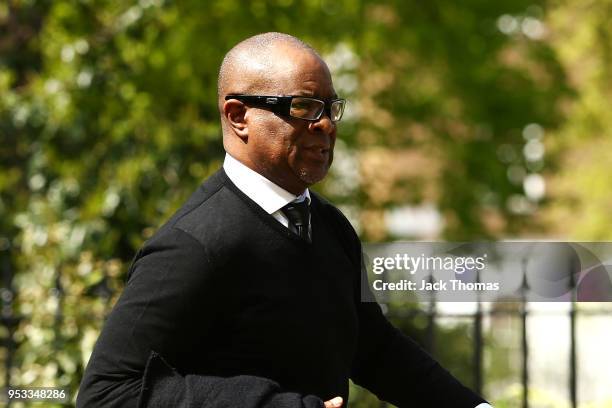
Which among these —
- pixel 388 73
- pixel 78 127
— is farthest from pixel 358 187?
pixel 78 127

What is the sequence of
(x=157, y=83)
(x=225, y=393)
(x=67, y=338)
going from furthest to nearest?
(x=157, y=83)
(x=67, y=338)
(x=225, y=393)

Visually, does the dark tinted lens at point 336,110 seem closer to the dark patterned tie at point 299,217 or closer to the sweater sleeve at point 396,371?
the dark patterned tie at point 299,217

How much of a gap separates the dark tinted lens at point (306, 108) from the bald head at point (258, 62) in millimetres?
64

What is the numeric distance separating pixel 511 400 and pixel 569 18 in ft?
35.0

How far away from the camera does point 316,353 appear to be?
206 centimetres

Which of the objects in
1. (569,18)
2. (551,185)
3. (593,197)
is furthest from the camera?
(551,185)

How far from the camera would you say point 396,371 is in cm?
240

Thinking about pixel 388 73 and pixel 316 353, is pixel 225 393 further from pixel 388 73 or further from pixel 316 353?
pixel 388 73

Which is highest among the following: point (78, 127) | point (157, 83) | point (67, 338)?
point (157, 83)

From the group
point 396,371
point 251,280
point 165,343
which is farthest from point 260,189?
point 396,371

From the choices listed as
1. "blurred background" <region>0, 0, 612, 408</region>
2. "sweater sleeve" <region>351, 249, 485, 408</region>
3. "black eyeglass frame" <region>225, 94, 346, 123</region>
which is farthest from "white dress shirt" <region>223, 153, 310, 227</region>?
"blurred background" <region>0, 0, 612, 408</region>

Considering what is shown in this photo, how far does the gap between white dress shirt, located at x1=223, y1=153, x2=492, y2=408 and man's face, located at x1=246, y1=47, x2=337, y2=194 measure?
16 millimetres

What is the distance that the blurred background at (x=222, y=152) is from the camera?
19.8 ft

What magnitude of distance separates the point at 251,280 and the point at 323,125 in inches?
14.9
